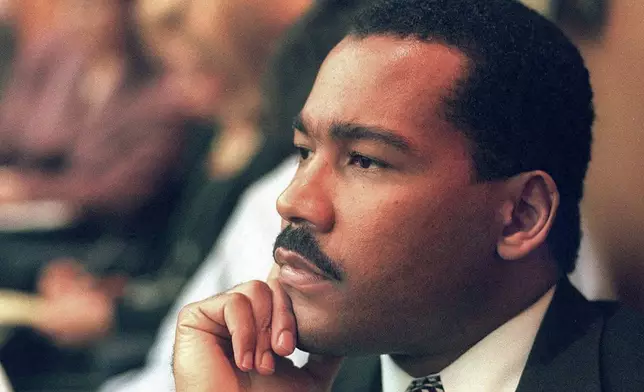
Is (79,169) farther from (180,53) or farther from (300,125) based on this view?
(300,125)

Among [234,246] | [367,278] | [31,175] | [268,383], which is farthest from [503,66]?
[31,175]

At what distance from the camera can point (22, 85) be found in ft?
8.64

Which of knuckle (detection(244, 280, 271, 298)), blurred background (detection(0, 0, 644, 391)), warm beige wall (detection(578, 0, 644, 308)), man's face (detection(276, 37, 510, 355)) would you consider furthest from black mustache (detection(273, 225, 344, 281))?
blurred background (detection(0, 0, 644, 391))

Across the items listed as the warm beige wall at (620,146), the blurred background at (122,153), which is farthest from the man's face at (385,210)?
the blurred background at (122,153)

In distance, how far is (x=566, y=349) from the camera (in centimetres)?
81

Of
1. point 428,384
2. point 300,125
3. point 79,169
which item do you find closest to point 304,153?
point 300,125

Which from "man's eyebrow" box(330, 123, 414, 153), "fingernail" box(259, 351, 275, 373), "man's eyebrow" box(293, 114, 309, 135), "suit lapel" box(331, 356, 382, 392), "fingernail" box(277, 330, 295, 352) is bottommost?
"suit lapel" box(331, 356, 382, 392)

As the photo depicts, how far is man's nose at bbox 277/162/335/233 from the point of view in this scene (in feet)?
2.50

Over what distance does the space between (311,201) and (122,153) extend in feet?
4.93

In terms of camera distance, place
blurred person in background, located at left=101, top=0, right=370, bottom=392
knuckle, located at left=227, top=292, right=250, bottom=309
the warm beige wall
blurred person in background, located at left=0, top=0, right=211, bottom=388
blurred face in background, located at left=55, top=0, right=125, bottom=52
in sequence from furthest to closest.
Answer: blurred face in background, located at left=55, top=0, right=125, bottom=52 < blurred person in background, located at left=0, top=0, right=211, bottom=388 < blurred person in background, located at left=101, top=0, right=370, bottom=392 < the warm beige wall < knuckle, located at left=227, top=292, right=250, bottom=309

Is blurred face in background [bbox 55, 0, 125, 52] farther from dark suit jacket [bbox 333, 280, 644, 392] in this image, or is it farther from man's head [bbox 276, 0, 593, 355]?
dark suit jacket [bbox 333, 280, 644, 392]

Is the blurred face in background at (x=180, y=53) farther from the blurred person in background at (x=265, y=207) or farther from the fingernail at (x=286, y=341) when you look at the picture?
the fingernail at (x=286, y=341)

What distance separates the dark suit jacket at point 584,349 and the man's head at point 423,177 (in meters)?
0.06

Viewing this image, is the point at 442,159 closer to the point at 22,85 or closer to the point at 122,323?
the point at 122,323
